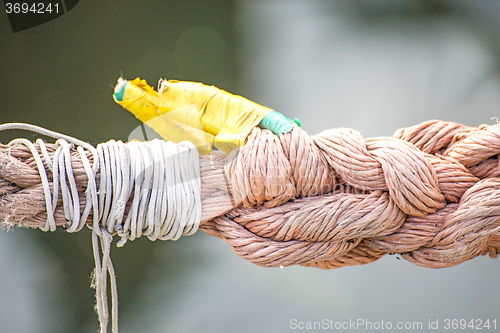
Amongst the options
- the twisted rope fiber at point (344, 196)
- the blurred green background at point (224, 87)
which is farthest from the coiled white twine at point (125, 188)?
the blurred green background at point (224, 87)

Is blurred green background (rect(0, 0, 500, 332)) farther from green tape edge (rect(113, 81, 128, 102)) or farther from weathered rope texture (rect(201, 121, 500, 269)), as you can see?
weathered rope texture (rect(201, 121, 500, 269))

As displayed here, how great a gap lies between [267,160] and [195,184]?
0.24ft

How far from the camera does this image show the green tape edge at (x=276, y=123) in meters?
0.50

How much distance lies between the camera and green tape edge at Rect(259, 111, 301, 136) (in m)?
0.50

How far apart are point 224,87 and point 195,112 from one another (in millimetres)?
538

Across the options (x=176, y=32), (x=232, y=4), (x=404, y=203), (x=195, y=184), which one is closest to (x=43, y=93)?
(x=176, y=32)

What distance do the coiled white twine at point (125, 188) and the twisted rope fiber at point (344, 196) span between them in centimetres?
1

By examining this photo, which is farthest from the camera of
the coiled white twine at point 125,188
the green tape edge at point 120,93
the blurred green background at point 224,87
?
the blurred green background at point 224,87

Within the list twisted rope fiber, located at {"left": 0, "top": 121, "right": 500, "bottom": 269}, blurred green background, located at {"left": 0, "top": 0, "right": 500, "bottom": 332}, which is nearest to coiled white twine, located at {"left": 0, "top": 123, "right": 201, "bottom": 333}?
twisted rope fiber, located at {"left": 0, "top": 121, "right": 500, "bottom": 269}

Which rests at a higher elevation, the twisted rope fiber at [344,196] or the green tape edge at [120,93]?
the green tape edge at [120,93]

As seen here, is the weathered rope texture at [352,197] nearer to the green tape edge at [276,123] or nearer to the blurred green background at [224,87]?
the green tape edge at [276,123]

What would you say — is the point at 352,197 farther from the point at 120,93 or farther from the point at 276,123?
the point at 120,93

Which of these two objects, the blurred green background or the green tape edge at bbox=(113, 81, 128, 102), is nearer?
the green tape edge at bbox=(113, 81, 128, 102)

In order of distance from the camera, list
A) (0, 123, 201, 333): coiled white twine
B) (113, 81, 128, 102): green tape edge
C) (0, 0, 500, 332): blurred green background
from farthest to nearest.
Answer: (0, 0, 500, 332): blurred green background < (113, 81, 128, 102): green tape edge < (0, 123, 201, 333): coiled white twine
